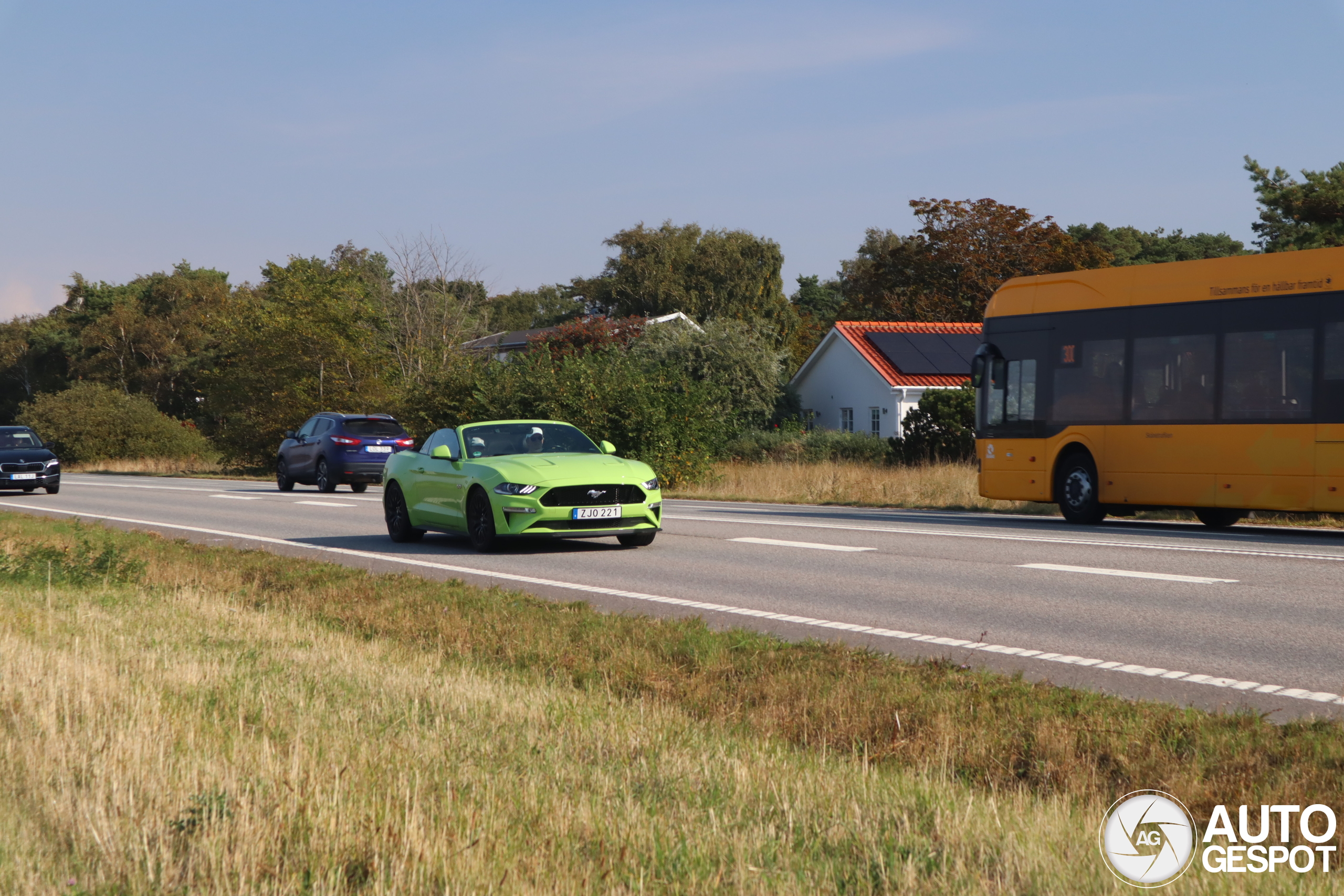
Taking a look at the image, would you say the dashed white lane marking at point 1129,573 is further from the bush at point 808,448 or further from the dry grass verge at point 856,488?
the bush at point 808,448

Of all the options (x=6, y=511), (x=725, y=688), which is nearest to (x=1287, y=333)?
(x=725, y=688)

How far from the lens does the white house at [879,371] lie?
50188mm

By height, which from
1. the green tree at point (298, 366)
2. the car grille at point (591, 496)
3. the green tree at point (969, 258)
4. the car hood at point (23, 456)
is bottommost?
the car grille at point (591, 496)

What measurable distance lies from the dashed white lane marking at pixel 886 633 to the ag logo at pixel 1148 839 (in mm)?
2616

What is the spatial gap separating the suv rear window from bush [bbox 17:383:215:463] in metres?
35.4

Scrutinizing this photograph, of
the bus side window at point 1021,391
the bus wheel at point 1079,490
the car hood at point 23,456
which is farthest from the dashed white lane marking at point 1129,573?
the car hood at point 23,456

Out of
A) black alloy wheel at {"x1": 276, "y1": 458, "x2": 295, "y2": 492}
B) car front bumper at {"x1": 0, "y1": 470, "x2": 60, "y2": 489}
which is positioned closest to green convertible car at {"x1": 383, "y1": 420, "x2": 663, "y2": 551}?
black alloy wheel at {"x1": 276, "y1": 458, "x2": 295, "y2": 492}

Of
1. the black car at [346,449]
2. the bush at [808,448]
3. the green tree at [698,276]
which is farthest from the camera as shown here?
the green tree at [698,276]

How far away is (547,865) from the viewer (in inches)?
154

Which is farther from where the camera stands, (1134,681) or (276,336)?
(276,336)

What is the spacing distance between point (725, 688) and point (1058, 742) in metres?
1.98

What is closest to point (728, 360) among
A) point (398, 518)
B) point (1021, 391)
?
point (1021, 391)

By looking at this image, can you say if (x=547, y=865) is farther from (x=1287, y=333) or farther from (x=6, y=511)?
(x=6, y=511)

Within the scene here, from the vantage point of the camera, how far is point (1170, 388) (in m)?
17.7
